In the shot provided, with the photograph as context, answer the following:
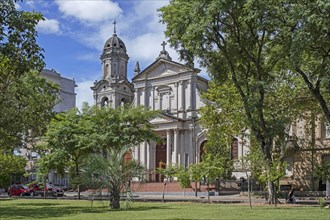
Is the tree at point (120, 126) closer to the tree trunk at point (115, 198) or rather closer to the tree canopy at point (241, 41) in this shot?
the tree canopy at point (241, 41)

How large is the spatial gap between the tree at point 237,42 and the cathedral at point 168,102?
24.4 m

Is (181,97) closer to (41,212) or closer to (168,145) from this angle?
(168,145)

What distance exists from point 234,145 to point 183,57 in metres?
27.6

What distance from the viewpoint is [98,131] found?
1682 inches

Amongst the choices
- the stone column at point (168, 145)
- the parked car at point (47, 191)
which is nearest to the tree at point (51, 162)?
the parked car at point (47, 191)

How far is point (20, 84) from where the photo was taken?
2930cm

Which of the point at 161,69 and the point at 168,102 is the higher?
the point at 161,69

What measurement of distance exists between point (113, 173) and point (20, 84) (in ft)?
30.7

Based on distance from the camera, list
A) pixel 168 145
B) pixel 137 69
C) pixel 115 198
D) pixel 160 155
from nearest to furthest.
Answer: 1. pixel 115 198
2. pixel 168 145
3. pixel 160 155
4. pixel 137 69

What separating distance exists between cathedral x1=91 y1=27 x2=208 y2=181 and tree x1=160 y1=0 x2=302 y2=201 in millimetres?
24377

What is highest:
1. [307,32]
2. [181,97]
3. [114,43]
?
[114,43]

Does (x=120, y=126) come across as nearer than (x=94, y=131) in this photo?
No

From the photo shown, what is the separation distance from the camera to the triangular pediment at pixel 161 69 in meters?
59.3

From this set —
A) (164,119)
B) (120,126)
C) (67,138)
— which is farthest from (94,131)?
(164,119)
